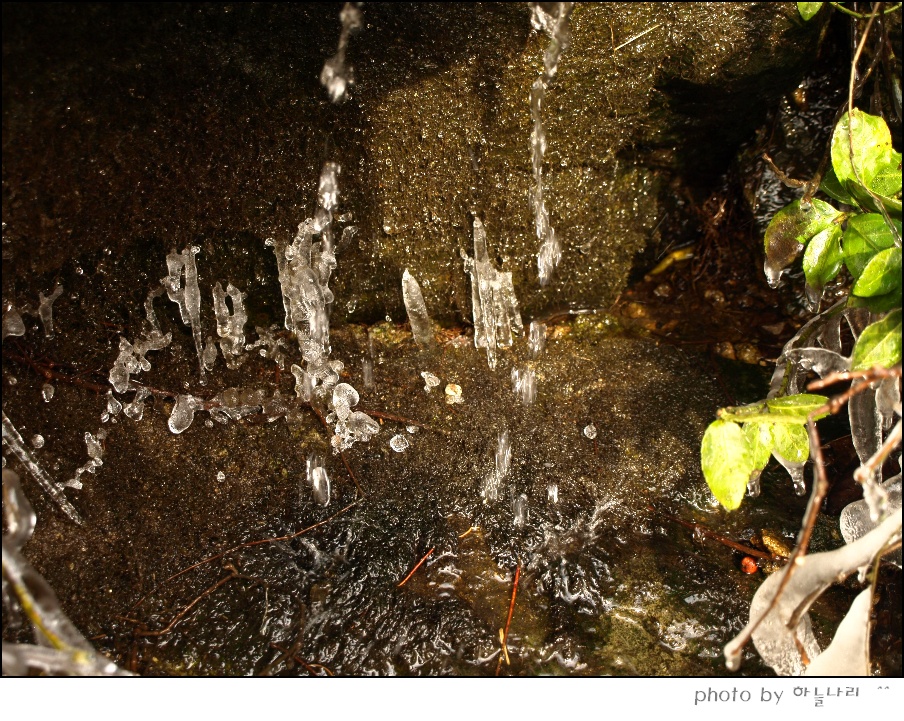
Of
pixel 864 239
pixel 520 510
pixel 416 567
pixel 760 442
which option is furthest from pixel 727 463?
pixel 416 567

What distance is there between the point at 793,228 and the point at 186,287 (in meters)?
1.59

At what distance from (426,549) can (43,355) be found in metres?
1.14

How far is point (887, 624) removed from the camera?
1514 mm

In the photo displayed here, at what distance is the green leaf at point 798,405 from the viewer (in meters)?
1.30

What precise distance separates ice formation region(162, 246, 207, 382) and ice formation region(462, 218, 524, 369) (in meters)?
0.83

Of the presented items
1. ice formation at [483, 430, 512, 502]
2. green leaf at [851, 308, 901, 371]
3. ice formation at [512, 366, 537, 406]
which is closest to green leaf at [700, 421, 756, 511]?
green leaf at [851, 308, 901, 371]

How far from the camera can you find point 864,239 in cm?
136

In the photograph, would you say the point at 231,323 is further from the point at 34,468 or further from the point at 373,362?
the point at 34,468

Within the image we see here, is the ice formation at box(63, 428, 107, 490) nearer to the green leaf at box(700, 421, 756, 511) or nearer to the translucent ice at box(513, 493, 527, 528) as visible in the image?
the translucent ice at box(513, 493, 527, 528)

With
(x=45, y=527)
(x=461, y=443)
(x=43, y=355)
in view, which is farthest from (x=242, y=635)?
(x=43, y=355)

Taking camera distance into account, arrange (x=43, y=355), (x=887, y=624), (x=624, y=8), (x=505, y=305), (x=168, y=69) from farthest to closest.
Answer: (x=505, y=305) < (x=624, y=8) < (x=43, y=355) < (x=168, y=69) < (x=887, y=624)

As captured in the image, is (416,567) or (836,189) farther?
(416,567)

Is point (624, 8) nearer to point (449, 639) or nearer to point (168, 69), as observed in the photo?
point (168, 69)

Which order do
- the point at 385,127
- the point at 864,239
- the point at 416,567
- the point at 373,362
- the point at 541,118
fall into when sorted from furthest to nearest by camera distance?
the point at 373,362 → the point at 541,118 → the point at 385,127 → the point at 416,567 → the point at 864,239
